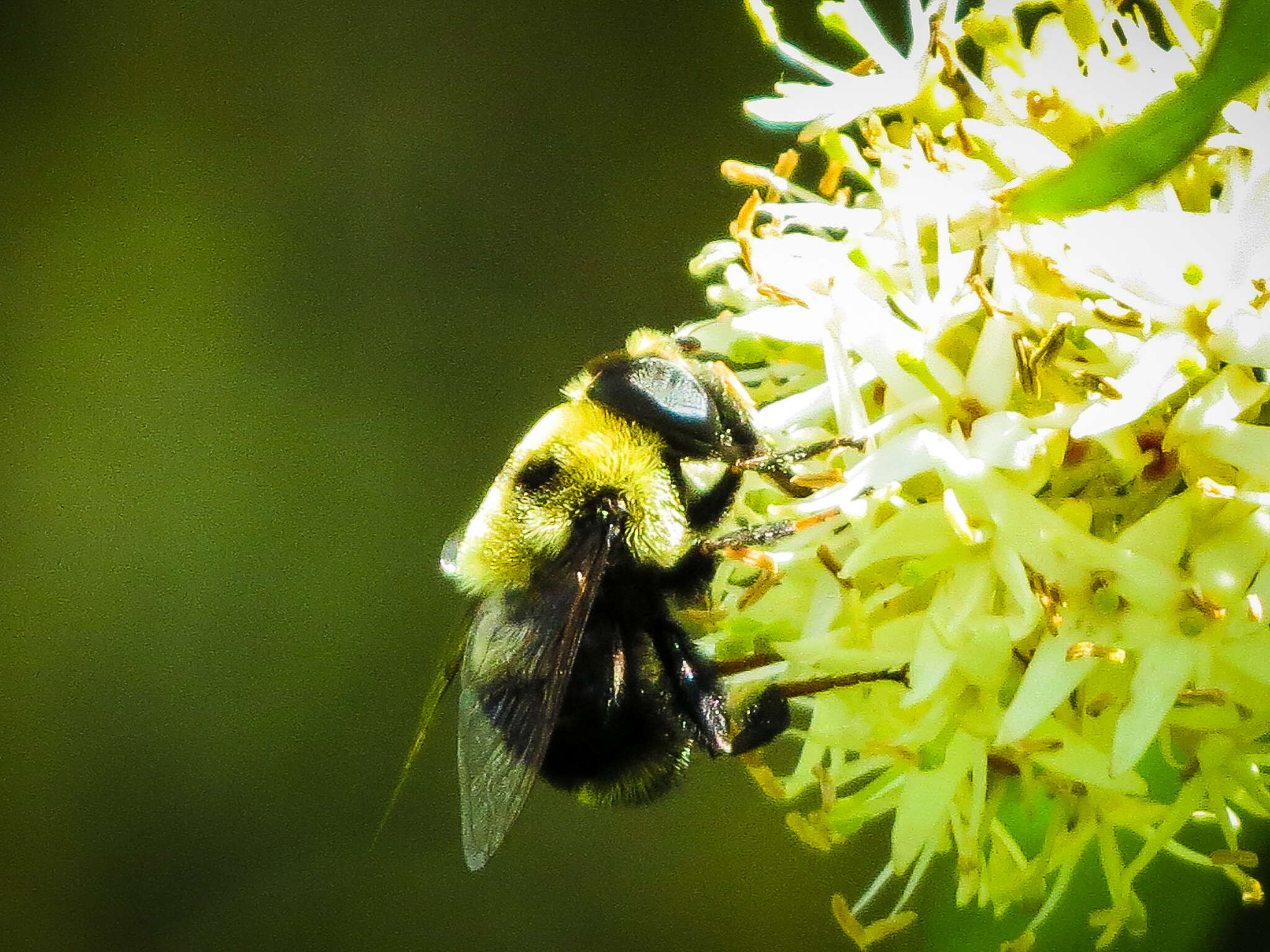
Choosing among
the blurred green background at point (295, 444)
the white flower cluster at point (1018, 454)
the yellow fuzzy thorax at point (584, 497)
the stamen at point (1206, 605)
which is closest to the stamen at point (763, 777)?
the white flower cluster at point (1018, 454)

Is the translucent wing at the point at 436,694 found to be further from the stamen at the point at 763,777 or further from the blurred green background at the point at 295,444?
the blurred green background at the point at 295,444

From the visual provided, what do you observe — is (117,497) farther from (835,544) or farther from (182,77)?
(835,544)

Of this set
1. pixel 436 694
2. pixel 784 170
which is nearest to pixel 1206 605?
pixel 784 170

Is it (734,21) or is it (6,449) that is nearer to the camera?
(734,21)

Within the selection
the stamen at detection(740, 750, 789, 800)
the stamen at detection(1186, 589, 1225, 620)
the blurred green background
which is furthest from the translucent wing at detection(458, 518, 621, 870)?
the blurred green background

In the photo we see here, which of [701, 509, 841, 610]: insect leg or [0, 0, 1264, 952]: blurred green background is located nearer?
[701, 509, 841, 610]: insect leg

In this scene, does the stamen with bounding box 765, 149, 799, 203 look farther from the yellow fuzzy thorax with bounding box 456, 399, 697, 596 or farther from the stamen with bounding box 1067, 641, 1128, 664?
the stamen with bounding box 1067, 641, 1128, 664

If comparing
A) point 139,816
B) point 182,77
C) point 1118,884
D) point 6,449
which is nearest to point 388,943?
point 139,816
